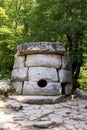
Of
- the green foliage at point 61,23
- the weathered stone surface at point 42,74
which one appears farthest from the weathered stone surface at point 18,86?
the green foliage at point 61,23

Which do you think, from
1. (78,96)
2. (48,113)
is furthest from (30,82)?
(48,113)

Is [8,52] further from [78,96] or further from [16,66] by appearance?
[78,96]

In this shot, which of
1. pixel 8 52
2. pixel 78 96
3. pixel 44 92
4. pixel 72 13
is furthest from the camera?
pixel 8 52

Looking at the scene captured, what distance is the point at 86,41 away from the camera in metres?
10.7

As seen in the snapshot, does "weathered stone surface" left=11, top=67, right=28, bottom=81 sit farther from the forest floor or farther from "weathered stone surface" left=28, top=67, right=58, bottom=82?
the forest floor

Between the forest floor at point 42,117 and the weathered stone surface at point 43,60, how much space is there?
1939 mm

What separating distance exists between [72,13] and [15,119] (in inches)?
257

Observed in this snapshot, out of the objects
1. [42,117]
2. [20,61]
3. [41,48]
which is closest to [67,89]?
[41,48]

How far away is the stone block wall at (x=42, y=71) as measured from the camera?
28.0 ft

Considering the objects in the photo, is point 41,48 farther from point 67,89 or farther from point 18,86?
point 67,89

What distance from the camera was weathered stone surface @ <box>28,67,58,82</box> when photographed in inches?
338

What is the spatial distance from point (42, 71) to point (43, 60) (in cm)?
47

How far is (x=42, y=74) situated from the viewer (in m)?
8.62

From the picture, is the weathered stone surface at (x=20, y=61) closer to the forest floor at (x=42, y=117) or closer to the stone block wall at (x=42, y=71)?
the stone block wall at (x=42, y=71)
